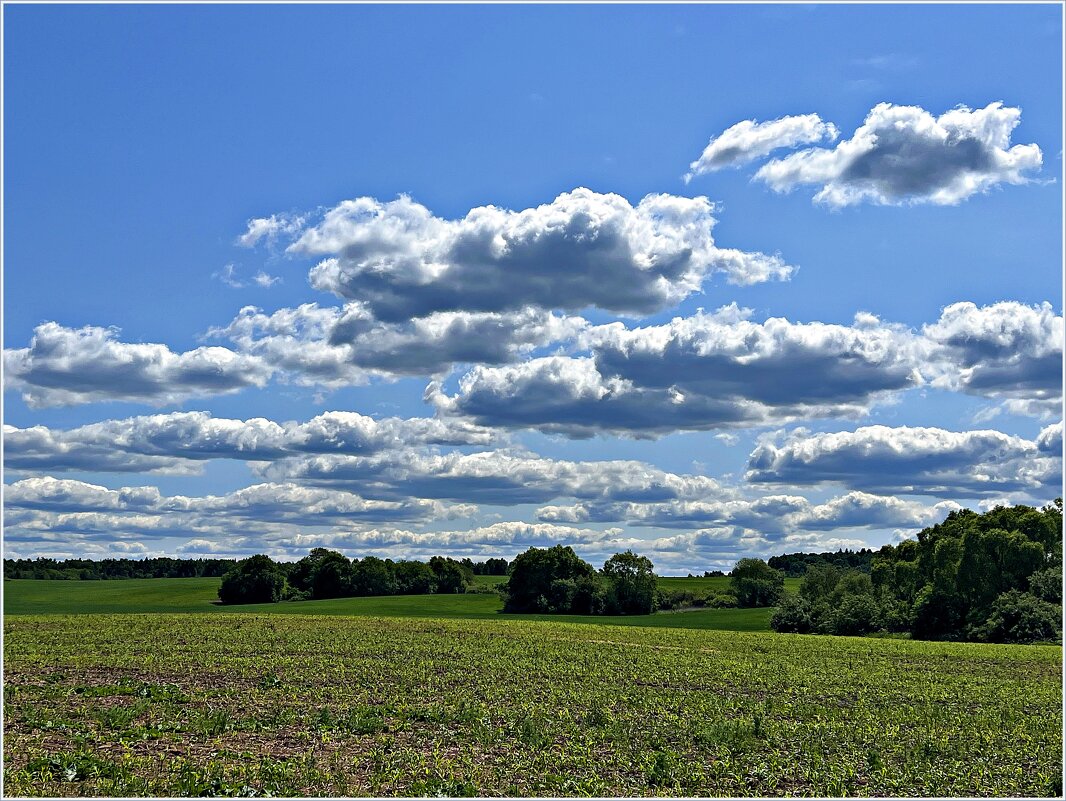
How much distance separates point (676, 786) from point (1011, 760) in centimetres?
965

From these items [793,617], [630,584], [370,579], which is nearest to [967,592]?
[793,617]

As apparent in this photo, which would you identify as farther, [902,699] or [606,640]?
[606,640]

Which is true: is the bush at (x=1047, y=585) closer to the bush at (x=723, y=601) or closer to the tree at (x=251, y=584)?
the bush at (x=723, y=601)

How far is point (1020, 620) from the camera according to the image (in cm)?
7688

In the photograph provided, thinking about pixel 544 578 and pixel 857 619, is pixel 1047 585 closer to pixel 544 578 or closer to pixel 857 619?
pixel 857 619

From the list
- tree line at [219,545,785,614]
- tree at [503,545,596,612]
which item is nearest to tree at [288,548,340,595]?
tree line at [219,545,785,614]

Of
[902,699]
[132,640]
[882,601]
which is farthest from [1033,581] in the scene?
[132,640]

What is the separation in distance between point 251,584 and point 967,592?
340ft

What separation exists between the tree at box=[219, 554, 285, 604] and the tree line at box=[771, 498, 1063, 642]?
263 feet

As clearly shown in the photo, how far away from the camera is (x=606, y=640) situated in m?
57.8

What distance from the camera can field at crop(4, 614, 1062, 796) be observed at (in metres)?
19.5

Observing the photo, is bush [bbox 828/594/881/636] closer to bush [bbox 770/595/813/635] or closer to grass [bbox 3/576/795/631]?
bush [bbox 770/595/813/635]

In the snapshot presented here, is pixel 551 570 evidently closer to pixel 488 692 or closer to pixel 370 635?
pixel 370 635

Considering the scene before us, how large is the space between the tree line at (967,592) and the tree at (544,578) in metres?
36.9
